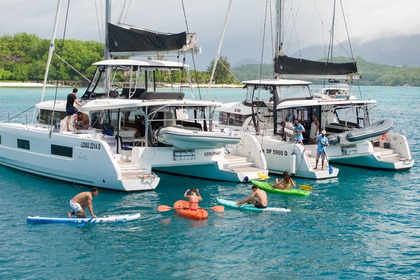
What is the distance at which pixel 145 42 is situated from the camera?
2181cm

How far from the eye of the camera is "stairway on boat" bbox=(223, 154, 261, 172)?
2125 cm

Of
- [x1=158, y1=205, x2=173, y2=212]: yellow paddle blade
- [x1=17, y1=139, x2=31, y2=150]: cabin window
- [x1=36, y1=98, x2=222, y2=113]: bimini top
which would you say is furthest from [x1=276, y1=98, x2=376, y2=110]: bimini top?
[x1=17, y1=139, x2=31, y2=150]: cabin window

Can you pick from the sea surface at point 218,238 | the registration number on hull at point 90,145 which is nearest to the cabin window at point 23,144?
the sea surface at point 218,238

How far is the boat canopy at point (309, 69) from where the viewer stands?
26.1 meters

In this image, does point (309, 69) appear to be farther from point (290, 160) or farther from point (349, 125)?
point (290, 160)

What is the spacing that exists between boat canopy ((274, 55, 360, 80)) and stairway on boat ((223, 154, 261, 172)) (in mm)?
5810

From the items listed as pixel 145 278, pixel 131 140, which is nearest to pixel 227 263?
pixel 145 278

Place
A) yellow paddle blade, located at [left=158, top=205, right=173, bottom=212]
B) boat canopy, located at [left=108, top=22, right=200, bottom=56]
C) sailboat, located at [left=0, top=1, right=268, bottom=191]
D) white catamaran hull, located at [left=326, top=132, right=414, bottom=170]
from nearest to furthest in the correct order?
yellow paddle blade, located at [left=158, top=205, right=173, bottom=212] → sailboat, located at [left=0, top=1, right=268, bottom=191] → boat canopy, located at [left=108, top=22, right=200, bottom=56] → white catamaran hull, located at [left=326, top=132, right=414, bottom=170]

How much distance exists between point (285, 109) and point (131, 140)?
6350 mm

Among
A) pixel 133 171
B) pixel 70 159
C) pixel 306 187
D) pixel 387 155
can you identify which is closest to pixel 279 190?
pixel 306 187

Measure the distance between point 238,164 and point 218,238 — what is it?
7.42m

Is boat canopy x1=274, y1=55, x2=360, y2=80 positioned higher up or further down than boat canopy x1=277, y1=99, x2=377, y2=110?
higher up

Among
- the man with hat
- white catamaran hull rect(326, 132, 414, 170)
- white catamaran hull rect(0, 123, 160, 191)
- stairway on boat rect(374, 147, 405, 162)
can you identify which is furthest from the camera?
stairway on boat rect(374, 147, 405, 162)

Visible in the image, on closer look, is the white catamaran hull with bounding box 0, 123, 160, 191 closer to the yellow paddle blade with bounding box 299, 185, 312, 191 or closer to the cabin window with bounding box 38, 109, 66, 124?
the cabin window with bounding box 38, 109, 66, 124
